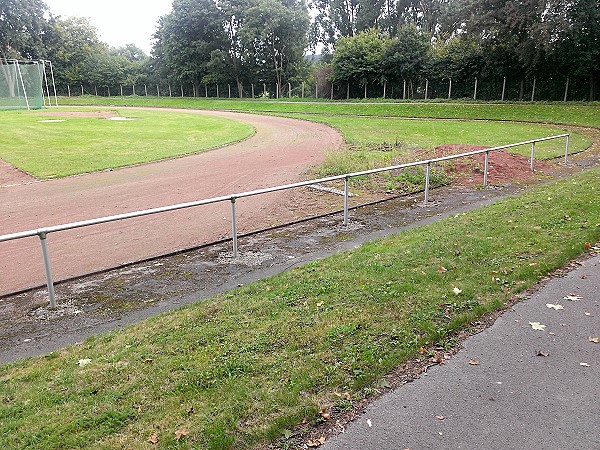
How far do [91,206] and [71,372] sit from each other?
778 cm

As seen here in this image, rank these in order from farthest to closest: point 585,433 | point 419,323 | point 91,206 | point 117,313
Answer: point 91,206 → point 117,313 → point 419,323 → point 585,433

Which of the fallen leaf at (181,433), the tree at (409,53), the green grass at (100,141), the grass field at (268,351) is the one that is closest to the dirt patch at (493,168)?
the grass field at (268,351)

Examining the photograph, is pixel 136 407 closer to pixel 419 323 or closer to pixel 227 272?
pixel 419 323

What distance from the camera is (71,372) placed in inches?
169

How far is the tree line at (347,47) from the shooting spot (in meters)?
35.3

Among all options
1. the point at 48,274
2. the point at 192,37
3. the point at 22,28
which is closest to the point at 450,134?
the point at 48,274

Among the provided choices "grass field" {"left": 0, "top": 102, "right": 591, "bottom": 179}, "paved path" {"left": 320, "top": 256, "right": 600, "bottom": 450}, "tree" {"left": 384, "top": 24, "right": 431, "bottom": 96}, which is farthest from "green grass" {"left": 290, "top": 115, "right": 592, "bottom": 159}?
"tree" {"left": 384, "top": 24, "right": 431, "bottom": 96}

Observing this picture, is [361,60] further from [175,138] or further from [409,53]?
[175,138]

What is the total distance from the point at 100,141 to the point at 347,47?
34.3 m

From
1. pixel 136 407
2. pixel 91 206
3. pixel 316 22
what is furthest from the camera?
pixel 316 22

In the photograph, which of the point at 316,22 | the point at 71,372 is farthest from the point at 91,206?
the point at 316,22

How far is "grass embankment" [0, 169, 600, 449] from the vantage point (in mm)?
3531

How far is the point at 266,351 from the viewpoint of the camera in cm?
448

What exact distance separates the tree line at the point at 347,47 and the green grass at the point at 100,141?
2077 cm
